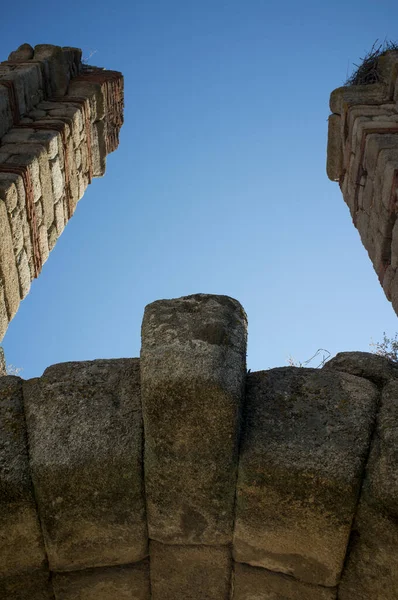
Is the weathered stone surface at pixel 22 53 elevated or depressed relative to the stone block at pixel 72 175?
elevated

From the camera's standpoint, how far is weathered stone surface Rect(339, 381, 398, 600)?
2090mm

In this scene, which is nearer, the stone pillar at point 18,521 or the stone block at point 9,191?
the stone pillar at point 18,521

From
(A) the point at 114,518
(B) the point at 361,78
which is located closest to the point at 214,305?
(A) the point at 114,518

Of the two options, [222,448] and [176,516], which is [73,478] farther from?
[222,448]

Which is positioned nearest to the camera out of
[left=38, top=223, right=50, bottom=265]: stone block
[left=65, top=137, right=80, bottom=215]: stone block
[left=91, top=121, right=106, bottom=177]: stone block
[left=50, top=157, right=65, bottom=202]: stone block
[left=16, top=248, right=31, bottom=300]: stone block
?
[left=16, top=248, right=31, bottom=300]: stone block

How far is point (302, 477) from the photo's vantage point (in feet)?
6.99

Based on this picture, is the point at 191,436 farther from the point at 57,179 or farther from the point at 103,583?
the point at 57,179

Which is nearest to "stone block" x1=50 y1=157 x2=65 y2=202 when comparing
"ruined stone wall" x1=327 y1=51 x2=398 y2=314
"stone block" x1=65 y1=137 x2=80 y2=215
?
"stone block" x1=65 y1=137 x2=80 y2=215

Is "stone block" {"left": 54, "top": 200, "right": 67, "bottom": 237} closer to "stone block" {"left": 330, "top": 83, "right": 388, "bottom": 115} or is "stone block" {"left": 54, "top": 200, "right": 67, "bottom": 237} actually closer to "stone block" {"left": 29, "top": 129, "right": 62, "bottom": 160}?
"stone block" {"left": 29, "top": 129, "right": 62, "bottom": 160}

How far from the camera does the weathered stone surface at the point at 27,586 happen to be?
2346mm

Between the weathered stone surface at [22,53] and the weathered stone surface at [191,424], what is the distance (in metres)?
5.04

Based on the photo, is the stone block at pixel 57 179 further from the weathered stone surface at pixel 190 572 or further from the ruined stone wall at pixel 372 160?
the weathered stone surface at pixel 190 572

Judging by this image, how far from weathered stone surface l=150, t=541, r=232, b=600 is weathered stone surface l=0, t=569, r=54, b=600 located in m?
0.46

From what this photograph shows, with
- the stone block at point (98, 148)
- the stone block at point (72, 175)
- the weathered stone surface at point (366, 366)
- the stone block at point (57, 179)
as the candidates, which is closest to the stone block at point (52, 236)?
the stone block at point (57, 179)
